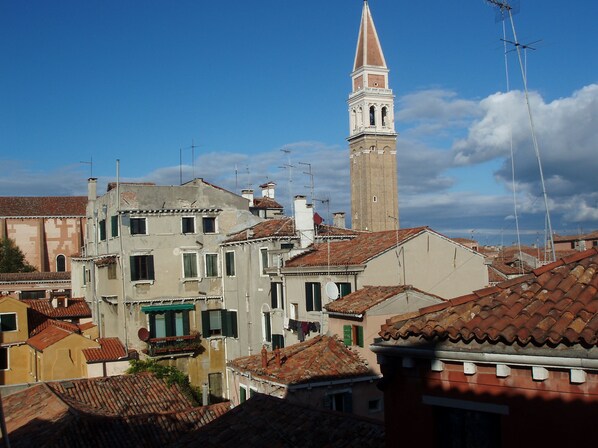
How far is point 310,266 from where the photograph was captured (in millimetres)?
28828

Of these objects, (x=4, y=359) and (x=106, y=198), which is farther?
(x=106, y=198)

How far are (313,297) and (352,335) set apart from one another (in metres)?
6.00

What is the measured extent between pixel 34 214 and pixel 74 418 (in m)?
57.8

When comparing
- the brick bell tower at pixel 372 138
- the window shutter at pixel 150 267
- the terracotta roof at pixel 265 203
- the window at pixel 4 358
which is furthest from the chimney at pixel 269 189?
the brick bell tower at pixel 372 138

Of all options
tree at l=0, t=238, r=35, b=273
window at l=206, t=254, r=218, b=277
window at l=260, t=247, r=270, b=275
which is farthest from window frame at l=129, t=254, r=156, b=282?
tree at l=0, t=238, r=35, b=273

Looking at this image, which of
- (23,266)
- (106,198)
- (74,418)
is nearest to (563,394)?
(74,418)

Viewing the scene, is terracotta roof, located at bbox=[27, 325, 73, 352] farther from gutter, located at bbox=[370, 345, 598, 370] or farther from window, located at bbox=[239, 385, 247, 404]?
gutter, located at bbox=[370, 345, 598, 370]

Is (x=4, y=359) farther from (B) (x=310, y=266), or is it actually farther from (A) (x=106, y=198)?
(B) (x=310, y=266)

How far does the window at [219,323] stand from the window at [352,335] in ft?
45.8

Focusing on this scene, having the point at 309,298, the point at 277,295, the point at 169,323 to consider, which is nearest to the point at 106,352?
the point at 169,323

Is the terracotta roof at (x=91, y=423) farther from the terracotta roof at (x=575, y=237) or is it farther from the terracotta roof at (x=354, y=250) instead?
the terracotta roof at (x=575, y=237)

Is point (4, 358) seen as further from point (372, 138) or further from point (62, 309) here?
point (372, 138)

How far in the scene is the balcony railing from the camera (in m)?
34.9

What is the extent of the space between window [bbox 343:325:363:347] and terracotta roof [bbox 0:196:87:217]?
5585 centimetres
